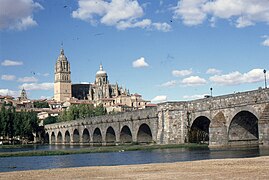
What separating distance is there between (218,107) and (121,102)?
14226 centimetres

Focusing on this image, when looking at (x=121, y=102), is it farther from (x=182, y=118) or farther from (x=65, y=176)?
(x=65, y=176)

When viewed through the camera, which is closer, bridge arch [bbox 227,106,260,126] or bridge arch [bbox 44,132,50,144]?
bridge arch [bbox 227,106,260,126]

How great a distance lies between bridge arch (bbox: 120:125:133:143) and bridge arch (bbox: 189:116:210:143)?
60.6ft

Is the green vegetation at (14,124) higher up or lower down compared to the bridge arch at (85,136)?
higher up

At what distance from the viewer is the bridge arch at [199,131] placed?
183 ft

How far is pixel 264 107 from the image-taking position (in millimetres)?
42281

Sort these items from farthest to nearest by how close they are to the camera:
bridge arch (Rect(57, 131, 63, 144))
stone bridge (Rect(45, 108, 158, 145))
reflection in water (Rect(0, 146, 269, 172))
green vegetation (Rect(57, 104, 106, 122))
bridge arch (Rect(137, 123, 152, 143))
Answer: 1. green vegetation (Rect(57, 104, 106, 122))
2. bridge arch (Rect(57, 131, 63, 144))
3. bridge arch (Rect(137, 123, 152, 143))
4. stone bridge (Rect(45, 108, 158, 145))
5. reflection in water (Rect(0, 146, 269, 172))

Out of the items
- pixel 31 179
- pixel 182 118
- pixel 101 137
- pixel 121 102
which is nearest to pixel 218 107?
pixel 182 118

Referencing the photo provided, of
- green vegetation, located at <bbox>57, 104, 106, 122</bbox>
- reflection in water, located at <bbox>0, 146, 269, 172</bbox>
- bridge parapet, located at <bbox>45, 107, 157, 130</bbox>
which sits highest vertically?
green vegetation, located at <bbox>57, 104, 106, 122</bbox>

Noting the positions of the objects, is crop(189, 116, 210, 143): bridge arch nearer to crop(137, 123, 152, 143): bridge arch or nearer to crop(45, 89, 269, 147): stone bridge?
crop(45, 89, 269, 147): stone bridge

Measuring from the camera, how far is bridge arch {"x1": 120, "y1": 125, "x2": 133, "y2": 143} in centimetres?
7350

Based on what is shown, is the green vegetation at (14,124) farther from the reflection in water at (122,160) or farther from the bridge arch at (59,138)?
the reflection in water at (122,160)

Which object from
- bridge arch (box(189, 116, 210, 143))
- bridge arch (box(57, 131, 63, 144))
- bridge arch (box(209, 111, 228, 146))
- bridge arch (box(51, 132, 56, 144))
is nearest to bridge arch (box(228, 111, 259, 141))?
bridge arch (box(209, 111, 228, 146))

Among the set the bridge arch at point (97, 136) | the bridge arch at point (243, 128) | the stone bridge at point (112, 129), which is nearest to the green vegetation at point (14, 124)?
the stone bridge at point (112, 129)
